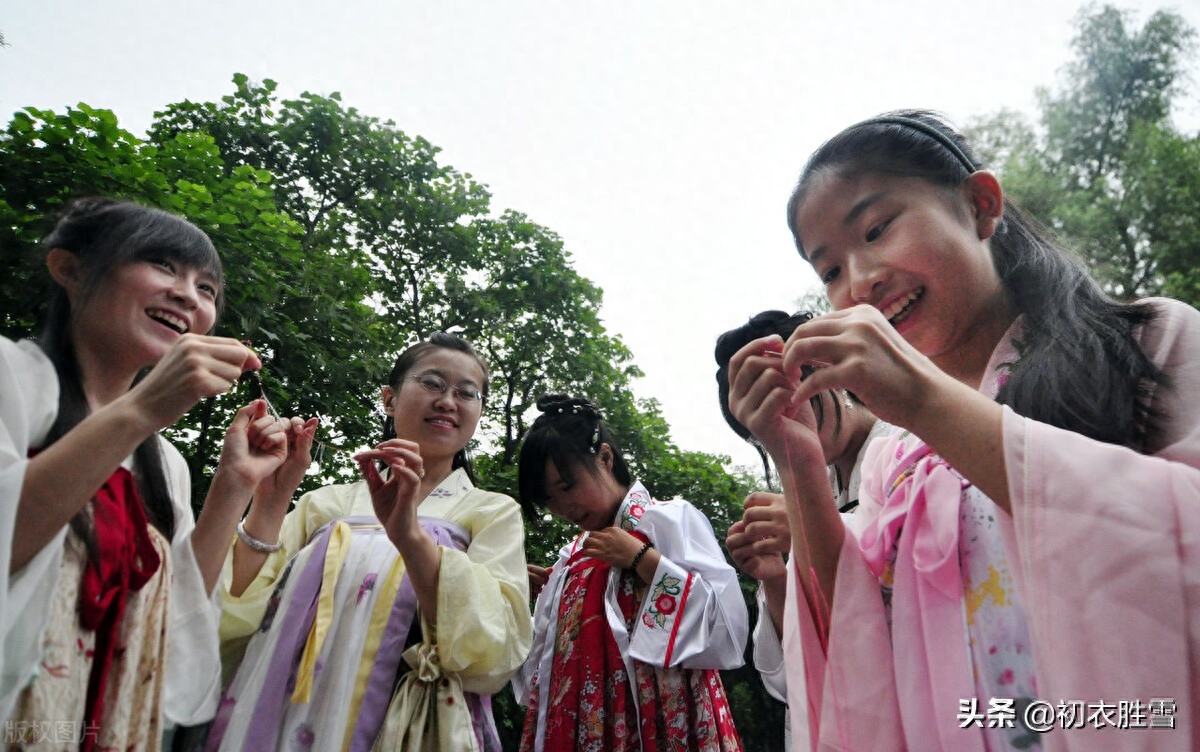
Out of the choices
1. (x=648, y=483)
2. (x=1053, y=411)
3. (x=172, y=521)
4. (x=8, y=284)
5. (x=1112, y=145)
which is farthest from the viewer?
(x=1112, y=145)

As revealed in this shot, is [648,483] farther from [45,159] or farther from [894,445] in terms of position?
[894,445]

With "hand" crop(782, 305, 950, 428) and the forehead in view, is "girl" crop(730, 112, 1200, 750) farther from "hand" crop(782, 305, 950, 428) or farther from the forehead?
the forehead

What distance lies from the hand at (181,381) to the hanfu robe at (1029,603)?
130cm

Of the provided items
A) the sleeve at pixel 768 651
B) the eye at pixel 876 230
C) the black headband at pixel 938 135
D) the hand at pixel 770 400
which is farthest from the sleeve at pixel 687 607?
the black headband at pixel 938 135

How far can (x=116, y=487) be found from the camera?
1612 mm

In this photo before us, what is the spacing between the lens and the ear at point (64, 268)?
1.72m

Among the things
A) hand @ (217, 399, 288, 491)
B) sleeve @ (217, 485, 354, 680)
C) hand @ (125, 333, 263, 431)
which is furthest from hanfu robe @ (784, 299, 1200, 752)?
sleeve @ (217, 485, 354, 680)

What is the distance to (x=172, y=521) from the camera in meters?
1.83

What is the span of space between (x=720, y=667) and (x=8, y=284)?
412 cm

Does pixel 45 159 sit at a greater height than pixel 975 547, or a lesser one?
greater

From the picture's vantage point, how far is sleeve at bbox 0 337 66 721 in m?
1.27

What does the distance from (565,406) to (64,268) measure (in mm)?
2107

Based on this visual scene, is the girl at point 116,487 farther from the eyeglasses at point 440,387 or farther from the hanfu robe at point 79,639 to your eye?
the eyeglasses at point 440,387

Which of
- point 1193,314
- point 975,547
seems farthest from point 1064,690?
point 1193,314
